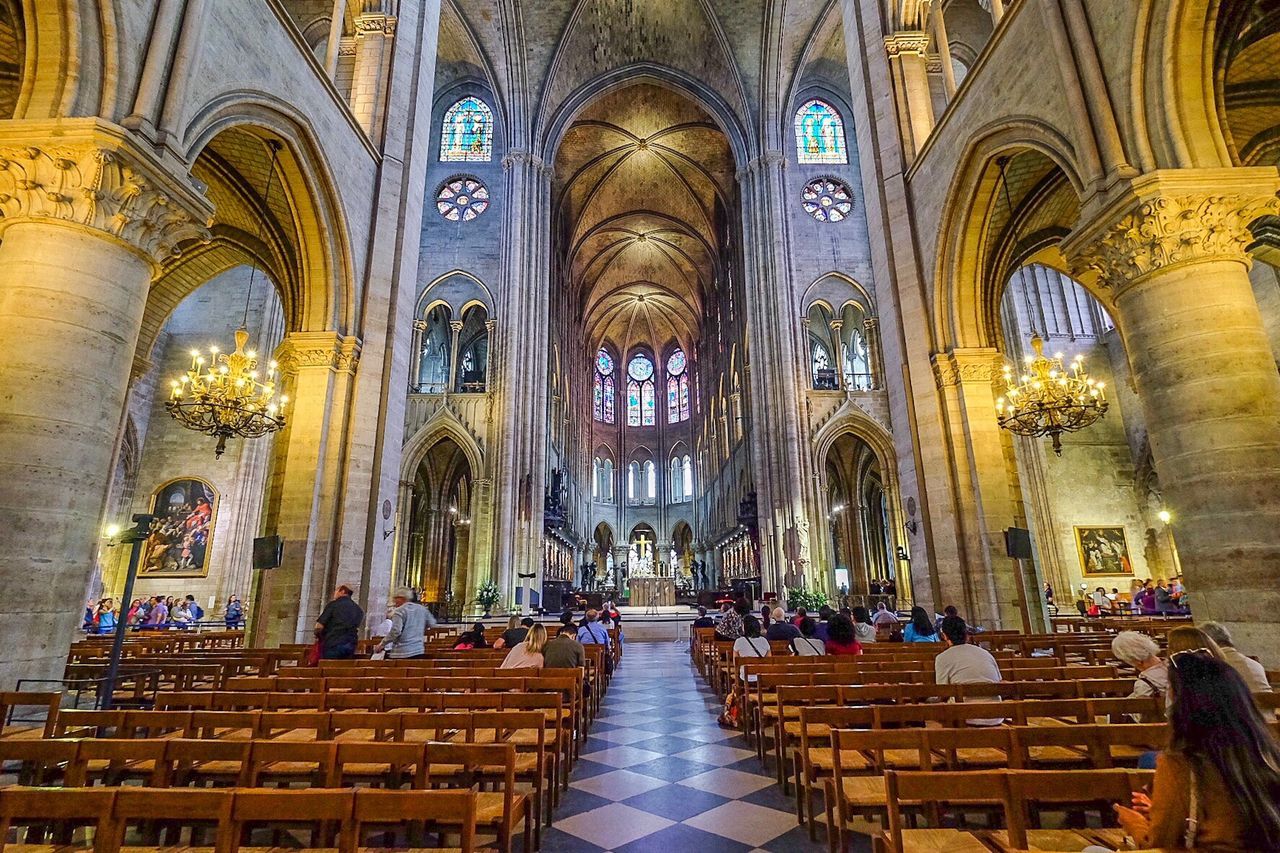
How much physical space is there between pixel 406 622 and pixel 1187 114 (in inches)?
356

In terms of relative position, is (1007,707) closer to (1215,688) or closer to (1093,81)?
(1215,688)

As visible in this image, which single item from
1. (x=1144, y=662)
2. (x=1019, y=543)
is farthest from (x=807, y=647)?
(x=1019, y=543)

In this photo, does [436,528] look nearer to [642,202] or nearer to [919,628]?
[642,202]

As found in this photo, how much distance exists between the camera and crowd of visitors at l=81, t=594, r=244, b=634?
13.0 meters

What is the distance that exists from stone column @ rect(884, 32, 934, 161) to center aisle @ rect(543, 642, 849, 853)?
9.65m

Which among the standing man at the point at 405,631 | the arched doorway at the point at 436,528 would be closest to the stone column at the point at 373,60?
the standing man at the point at 405,631

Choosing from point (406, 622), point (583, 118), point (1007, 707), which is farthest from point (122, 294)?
point (583, 118)

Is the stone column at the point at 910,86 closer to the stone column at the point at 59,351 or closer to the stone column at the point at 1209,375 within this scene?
the stone column at the point at 1209,375

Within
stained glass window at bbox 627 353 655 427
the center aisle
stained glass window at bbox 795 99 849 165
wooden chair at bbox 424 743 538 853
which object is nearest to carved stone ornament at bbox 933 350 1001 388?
the center aisle

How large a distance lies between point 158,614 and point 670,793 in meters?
14.6

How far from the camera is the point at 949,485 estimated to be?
8891 millimetres

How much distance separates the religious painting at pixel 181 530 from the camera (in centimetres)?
1620

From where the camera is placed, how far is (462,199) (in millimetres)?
22391

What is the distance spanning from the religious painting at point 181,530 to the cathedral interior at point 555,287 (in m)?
0.08
